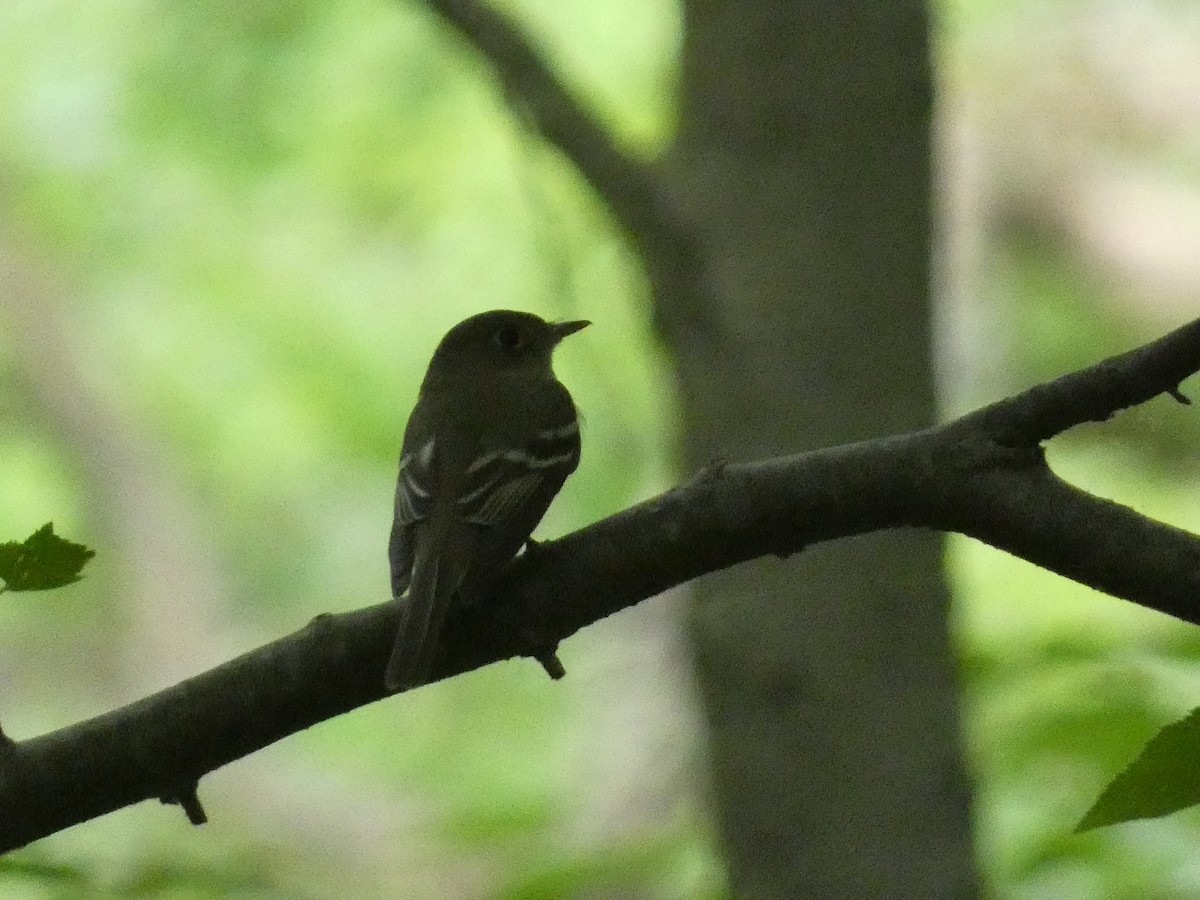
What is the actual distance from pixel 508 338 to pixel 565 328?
190mm

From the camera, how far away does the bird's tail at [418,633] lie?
2.42m

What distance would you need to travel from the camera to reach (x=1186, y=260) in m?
10.3

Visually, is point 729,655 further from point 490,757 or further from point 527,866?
point 490,757

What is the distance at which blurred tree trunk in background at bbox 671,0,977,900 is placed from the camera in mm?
4266

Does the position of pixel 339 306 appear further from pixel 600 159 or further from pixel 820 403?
pixel 600 159

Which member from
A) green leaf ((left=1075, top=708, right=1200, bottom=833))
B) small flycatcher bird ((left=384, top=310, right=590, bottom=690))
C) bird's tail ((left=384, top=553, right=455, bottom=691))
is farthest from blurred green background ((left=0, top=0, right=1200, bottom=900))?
green leaf ((left=1075, top=708, right=1200, bottom=833))

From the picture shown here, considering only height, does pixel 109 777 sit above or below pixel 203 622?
below

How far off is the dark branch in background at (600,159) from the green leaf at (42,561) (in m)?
2.49

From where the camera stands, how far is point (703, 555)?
234cm

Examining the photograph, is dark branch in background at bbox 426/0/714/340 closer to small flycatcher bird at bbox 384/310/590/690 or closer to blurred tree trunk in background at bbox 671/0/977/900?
blurred tree trunk in background at bbox 671/0/977/900

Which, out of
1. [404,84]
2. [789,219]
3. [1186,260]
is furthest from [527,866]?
[1186,260]

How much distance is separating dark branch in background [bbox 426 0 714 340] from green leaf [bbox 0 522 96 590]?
8.18ft

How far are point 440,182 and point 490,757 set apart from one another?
3.78 metres

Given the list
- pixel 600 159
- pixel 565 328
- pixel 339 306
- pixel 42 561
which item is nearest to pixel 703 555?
pixel 42 561
